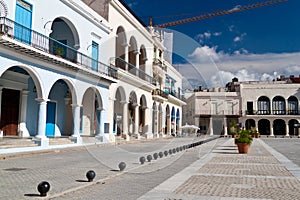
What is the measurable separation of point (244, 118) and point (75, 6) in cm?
4586

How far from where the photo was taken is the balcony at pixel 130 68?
2385 centimetres

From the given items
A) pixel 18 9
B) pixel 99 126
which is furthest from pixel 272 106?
pixel 18 9

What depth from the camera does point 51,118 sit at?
67.9ft

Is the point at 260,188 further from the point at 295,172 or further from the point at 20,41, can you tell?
the point at 20,41

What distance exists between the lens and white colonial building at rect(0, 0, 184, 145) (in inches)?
569

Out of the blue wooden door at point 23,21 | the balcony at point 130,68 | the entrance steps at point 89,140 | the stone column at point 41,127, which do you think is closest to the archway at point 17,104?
the stone column at point 41,127

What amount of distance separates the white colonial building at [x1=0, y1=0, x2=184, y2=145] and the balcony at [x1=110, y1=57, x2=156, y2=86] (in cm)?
8

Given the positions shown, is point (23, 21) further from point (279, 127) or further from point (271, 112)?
point (279, 127)

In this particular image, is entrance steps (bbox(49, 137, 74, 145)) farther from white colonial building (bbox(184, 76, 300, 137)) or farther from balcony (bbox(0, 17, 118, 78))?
white colonial building (bbox(184, 76, 300, 137))

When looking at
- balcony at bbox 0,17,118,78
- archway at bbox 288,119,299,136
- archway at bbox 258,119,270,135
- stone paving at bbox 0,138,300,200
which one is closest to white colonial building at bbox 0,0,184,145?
balcony at bbox 0,17,118,78

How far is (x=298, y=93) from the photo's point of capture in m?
57.2

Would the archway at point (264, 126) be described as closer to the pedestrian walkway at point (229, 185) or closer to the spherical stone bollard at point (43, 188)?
the pedestrian walkway at point (229, 185)

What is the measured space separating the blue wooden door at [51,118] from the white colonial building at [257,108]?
39.4 m

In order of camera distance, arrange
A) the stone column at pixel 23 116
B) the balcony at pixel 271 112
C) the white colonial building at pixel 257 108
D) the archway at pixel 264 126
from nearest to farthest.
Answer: the stone column at pixel 23 116 → the balcony at pixel 271 112 → the white colonial building at pixel 257 108 → the archway at pixel 264 126
